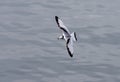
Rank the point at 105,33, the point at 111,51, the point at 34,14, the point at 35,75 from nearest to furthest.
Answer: the point at 35,75 → the point at 111,51 → the point at 105,33 → the point at 34,14

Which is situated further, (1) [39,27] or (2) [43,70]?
(1) [39,27]

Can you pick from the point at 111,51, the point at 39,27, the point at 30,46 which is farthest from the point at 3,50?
the point at 111,51

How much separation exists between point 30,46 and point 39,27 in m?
2.16

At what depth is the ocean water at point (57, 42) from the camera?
22.1 metres

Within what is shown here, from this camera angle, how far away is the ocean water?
72.6 ft

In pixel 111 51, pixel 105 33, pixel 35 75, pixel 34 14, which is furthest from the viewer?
pixel 34 14

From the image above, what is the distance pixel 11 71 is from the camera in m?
22.3

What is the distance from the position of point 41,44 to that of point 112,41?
3.60 m

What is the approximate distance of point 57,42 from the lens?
24.5 m

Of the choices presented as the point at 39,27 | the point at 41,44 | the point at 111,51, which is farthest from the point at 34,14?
the point at 111,51

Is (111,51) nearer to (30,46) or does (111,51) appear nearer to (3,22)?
(30,46)

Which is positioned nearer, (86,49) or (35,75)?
(35,75)

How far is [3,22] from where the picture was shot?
2658cm

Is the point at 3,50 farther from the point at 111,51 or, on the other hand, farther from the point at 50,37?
the point at 111,51
